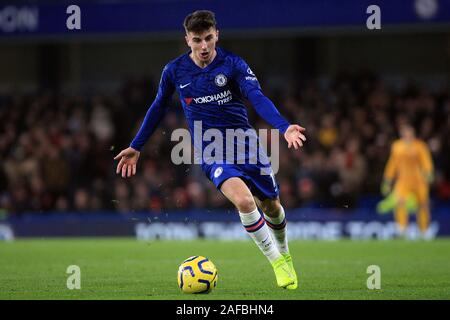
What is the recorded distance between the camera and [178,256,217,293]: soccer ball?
8.10 metres

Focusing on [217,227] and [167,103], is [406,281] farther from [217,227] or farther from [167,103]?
[217,227]

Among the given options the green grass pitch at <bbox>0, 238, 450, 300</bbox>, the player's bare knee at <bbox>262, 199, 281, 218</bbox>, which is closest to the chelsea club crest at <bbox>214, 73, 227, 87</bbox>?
the player's bare knee at <bbox>262, 199, 281, 218</bbox>

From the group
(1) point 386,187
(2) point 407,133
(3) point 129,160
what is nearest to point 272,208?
(3) point 129,160

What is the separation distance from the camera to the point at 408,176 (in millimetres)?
17656

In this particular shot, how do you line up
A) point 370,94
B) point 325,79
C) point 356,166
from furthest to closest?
point 325,79 < point 370,94 < point 356,166

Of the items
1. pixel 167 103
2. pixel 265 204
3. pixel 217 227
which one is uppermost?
pixel 167 103

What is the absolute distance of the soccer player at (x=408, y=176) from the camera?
17203 millimetres

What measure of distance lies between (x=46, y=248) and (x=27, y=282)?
594cm

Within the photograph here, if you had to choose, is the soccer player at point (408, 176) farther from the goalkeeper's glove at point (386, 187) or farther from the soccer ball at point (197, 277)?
the soccer ball at point (197, 277)

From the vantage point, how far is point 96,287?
8.73 m

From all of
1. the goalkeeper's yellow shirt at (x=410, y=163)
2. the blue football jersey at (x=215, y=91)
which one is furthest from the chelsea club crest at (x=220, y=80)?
the goalkeeper's yellow shirt at (x=410, y=163)

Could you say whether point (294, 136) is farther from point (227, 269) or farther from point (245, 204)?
point (227, 269)

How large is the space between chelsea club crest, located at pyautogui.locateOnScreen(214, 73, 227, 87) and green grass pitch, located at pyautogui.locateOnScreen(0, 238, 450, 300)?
1.84 m
